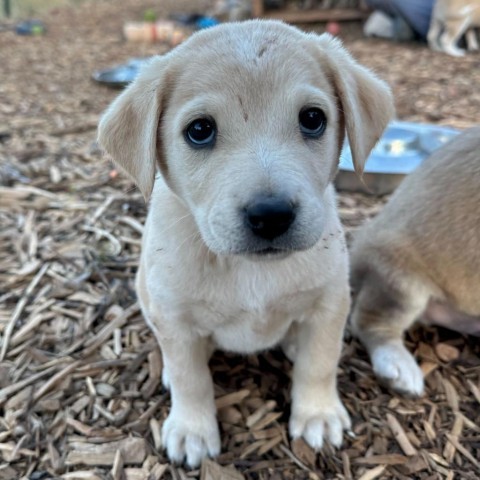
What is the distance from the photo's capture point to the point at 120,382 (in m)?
3.39

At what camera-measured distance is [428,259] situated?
325cm

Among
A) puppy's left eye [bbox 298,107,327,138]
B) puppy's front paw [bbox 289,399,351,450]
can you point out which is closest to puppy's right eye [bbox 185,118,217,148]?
puppy's left eye [bbox 298,107,327,138]

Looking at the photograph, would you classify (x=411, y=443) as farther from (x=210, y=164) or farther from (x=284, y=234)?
(x=210, y=164)

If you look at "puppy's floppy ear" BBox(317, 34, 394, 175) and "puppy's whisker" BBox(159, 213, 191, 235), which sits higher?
"puppy's floppy ear" BBox(317, 34, 394, 175)

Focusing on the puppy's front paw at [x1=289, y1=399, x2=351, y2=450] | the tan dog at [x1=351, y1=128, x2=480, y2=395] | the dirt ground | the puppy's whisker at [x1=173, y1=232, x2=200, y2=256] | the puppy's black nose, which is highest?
the puppy's black nose

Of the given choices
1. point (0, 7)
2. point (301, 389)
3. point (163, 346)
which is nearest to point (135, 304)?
point (163, 346)

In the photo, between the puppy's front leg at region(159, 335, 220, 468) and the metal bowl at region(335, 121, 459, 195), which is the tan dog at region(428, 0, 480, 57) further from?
the puppy's front leg at region(159, 335, 220, 468)

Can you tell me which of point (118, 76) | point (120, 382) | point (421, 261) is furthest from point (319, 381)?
point (118, 76)

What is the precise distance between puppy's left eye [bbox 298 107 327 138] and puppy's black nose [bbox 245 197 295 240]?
0.45 meters

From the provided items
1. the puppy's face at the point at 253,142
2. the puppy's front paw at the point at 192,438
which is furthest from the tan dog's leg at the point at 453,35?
the puppy's front paw at the point at 192,438

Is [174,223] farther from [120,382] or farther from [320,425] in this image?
[320,425]

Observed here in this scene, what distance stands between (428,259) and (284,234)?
132 centimetres

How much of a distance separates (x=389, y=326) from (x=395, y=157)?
2307mm

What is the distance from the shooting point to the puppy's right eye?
241 cm
